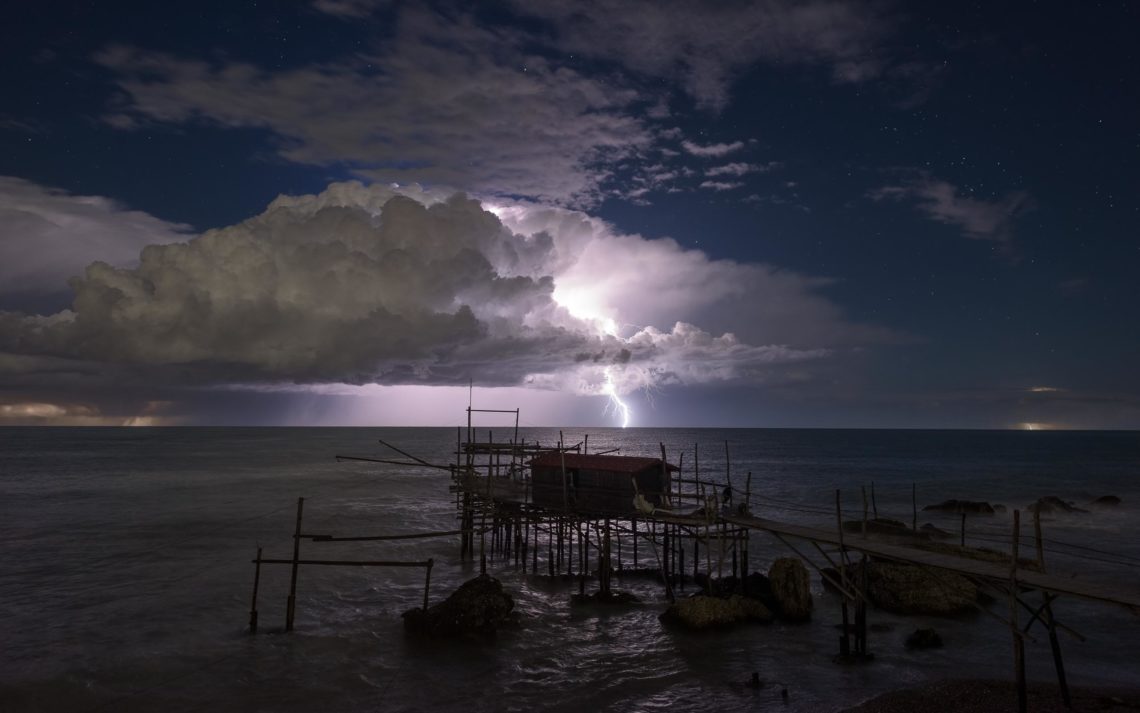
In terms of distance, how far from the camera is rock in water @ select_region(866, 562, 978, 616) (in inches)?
960

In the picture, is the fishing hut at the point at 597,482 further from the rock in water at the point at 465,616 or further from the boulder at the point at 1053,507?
the boulder at the point at 1053,507

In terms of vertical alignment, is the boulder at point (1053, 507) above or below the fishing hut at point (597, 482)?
below

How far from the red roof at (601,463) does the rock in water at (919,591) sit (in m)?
11.0

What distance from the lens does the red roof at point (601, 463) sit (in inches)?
1259

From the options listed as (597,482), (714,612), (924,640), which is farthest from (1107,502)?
(714,612)

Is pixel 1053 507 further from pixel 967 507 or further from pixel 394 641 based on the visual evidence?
pixel 394 641

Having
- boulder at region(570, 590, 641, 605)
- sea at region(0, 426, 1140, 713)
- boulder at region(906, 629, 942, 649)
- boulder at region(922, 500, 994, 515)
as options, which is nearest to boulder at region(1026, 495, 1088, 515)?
boulder at region(922, 500, 994, 515)

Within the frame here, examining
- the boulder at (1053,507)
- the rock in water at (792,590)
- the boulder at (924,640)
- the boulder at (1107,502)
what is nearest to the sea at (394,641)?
the boulder at (924,640)

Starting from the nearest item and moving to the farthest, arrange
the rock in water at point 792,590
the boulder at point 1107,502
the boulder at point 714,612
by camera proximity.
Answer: the boulder at point 714,612, the rock in water at point 792,590, the boulder at point 1107,502

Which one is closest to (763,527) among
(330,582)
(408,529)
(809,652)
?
(809,652)

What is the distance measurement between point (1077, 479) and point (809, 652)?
304 ft

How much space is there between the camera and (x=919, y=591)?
24781 millimetres

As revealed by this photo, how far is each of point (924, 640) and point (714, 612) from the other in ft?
21.9

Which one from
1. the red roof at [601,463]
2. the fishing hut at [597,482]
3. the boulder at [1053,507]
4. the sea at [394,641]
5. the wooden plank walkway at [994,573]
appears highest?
the red roof at [601,463]
